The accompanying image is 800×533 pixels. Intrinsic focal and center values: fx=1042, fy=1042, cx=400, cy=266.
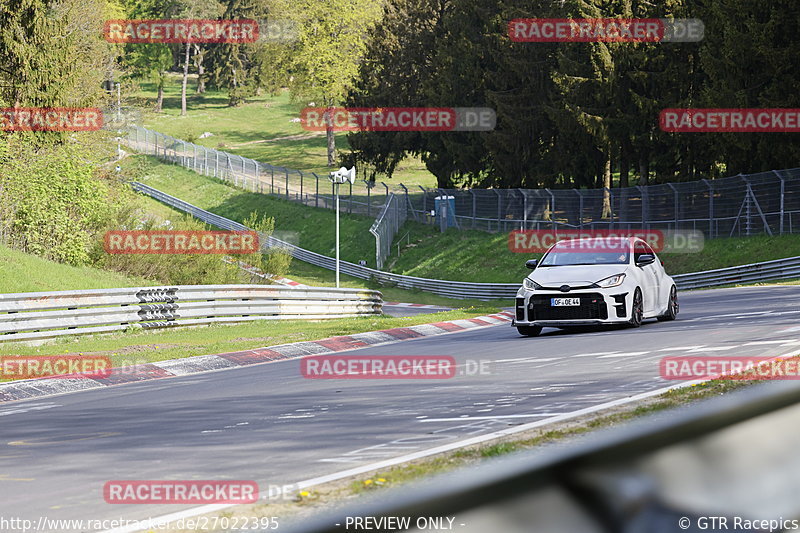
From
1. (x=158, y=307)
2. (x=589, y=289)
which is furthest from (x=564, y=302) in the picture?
(x=158, y=307)

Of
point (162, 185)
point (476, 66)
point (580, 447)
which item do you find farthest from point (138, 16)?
point (580, 447)

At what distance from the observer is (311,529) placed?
1.68 meters

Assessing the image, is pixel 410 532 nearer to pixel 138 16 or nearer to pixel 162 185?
pixel 162 185

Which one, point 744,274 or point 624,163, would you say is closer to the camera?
point 744,274

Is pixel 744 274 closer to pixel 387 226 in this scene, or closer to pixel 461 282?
pixel 461 282

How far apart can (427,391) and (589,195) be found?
121ft

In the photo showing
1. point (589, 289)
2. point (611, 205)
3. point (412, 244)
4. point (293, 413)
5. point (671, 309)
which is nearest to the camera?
point (293, 413)

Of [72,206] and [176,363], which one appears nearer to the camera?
[176,363]
